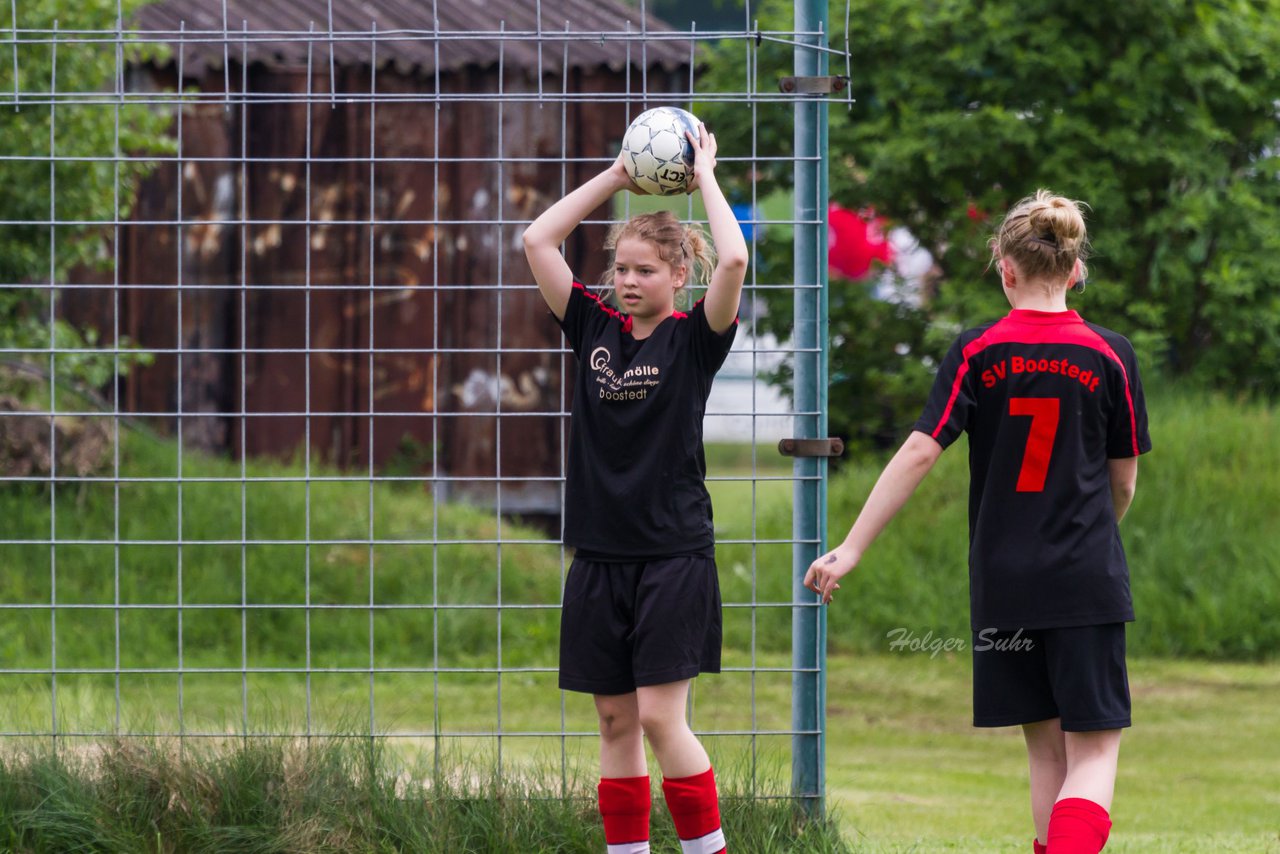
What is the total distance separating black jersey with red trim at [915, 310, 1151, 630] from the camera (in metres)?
3.36

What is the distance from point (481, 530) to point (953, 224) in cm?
354

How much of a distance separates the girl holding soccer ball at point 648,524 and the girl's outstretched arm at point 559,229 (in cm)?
4

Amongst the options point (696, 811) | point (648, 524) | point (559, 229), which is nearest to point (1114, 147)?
point (559, 229)

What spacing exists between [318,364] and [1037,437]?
7.77 meters

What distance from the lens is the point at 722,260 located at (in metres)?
3.52

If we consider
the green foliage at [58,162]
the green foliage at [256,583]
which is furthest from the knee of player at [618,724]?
the green foliage at [58,162]

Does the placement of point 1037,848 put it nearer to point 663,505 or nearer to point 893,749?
point 663,505

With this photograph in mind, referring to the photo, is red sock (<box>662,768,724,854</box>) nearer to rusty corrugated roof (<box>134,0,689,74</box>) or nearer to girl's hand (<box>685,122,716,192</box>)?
girl's hand (<box>685,122,716,192</box>)

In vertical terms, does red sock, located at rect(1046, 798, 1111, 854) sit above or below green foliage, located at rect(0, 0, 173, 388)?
below

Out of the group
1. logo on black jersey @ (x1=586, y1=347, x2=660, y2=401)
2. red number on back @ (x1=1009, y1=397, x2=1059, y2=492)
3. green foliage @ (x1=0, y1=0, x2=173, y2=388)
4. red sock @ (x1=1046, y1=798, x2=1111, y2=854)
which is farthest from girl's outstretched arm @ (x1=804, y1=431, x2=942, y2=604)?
green foliage @ (x1=0, y1=0, x2=173, y2=388)

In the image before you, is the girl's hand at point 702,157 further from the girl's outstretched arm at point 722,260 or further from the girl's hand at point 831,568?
the girl's hand at point 831,568

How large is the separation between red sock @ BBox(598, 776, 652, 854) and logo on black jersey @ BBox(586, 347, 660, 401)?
910mm

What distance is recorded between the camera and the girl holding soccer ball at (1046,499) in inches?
132

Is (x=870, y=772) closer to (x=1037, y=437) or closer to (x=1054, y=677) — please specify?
(x=1054, y=677)
